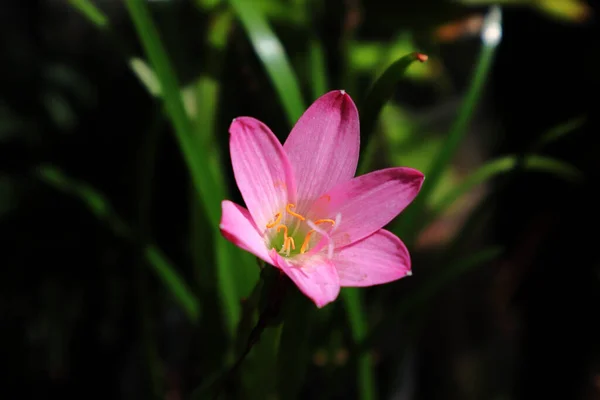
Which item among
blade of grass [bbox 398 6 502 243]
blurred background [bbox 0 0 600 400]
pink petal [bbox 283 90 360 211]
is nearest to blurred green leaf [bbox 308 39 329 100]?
blurred background [bbox 0 0 600 400]

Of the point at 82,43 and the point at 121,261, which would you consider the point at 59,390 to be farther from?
the point at 82,43

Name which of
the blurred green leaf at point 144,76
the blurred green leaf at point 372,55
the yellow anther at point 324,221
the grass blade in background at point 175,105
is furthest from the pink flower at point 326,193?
the blurred green leaf at point 372,55

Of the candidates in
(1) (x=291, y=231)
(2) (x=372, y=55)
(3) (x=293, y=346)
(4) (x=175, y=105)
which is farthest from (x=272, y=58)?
(2) (x=372, y=55)

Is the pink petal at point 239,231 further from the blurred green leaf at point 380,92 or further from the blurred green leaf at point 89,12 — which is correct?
the blurred green leaf at point 89,12

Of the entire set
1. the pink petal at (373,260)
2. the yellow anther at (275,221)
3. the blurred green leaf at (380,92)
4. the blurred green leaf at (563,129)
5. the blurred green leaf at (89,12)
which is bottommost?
the blurred green leaf at (563,129)

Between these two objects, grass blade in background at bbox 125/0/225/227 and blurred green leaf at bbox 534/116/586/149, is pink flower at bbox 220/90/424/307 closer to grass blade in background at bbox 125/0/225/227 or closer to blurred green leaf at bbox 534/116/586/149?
grass blade in background at bbox 125/0/225/227

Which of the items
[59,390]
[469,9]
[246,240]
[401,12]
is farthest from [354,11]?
[59,390]

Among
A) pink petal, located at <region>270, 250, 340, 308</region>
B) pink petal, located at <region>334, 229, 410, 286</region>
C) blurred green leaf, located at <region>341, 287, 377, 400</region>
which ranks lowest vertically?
blurred green leaf, located at <region>341, 287, 377, 400</region>
